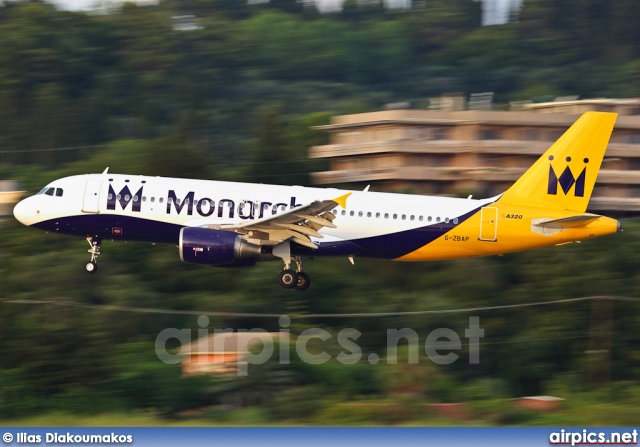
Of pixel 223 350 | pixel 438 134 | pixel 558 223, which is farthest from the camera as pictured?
pixel 438 134

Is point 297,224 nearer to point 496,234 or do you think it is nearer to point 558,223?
point 496,234

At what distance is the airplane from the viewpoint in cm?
4288

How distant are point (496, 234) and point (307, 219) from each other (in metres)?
7.69

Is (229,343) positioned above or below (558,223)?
below

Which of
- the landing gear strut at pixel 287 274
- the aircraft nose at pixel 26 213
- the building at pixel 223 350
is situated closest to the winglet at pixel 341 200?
the landing gear strut at pixel 287 274

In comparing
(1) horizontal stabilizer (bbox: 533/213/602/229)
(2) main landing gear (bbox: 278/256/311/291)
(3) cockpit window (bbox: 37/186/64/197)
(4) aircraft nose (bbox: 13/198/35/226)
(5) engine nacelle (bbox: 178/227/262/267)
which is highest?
(3) cockpit window (bbox: 37/186/64/197)

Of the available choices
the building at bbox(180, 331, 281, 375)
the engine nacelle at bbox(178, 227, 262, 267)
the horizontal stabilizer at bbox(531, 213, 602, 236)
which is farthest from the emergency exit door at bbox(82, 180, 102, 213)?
the horizontal stabilizer at bbox(531, 213, 602, 236)

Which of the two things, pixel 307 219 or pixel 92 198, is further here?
pixel 92 198

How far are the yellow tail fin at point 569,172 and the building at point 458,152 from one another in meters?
35.4

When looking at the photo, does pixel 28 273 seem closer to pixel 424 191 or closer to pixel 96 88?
pixel 424 191

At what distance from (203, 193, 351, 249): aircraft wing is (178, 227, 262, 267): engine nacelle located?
43cm

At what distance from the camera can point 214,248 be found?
41781 mm

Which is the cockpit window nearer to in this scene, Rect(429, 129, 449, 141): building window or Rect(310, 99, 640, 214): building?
Rect(310, 99, 640, 214): building

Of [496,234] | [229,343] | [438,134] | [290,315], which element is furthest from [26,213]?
[438,134]
